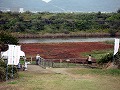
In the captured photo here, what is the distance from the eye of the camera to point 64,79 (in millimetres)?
24078

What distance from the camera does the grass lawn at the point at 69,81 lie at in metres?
21.3

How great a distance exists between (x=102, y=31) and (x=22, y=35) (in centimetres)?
2453

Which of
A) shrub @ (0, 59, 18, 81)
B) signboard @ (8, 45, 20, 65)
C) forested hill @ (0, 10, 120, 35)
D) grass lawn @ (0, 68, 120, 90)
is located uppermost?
forested hill @ (0, 10, 120, 35)

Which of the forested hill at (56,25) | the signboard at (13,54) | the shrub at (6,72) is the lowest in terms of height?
the shrub at (6,72)

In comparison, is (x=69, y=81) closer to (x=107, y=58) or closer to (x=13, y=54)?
(x=13, y=54)

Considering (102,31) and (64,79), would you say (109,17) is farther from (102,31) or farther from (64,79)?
(64,79)

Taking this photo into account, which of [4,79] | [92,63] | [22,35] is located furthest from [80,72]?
[22,35]

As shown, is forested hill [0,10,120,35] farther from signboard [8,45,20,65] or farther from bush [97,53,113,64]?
signboard [8,45,20,65]

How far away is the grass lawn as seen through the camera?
69.8 ft

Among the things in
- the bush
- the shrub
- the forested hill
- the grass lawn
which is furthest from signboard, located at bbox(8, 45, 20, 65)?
the forested hill


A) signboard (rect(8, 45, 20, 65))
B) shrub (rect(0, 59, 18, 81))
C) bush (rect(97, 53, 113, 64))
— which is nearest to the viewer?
shrub (rect(0, 59, 18, 81))

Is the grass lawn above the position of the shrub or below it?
below

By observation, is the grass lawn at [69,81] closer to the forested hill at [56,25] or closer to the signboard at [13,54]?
the signboard at [13,54]

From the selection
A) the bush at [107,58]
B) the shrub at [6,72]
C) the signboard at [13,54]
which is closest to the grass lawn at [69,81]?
the shrub at [6,72]
